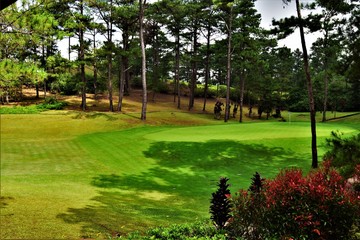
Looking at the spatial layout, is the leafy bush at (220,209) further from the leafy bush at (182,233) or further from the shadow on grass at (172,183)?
the shadow on grass at (172,183)

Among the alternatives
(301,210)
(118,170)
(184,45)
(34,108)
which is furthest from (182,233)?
(184,45)

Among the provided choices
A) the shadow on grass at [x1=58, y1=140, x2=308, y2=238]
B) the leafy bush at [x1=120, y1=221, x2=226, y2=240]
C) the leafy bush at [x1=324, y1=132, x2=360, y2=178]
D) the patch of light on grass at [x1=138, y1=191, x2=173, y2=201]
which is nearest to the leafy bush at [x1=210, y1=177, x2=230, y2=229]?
the leafy bush at [x1=120, y1=221, x2=226, y2=240]

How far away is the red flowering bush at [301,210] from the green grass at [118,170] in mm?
3712

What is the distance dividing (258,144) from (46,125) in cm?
1938

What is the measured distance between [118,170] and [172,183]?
3.56 meters

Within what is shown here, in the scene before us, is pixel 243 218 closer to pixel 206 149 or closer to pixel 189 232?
pixel 189 232

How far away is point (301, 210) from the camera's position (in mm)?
5590

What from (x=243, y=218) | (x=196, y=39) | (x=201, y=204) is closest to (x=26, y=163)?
(x=201, y=204)

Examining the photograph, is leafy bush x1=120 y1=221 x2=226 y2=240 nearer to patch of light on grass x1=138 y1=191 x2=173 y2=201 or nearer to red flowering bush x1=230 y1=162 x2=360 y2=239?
red flowering bush x1=230 y1=162 x2=360 y2=239

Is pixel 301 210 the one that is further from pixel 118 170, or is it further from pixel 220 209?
pixel 118 170

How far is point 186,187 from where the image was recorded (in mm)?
13984

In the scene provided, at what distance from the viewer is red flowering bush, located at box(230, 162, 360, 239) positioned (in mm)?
5457

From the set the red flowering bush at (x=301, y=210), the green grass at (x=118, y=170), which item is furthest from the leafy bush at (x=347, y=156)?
the green grass at (x=118, y=170)

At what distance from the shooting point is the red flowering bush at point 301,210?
5457mm
